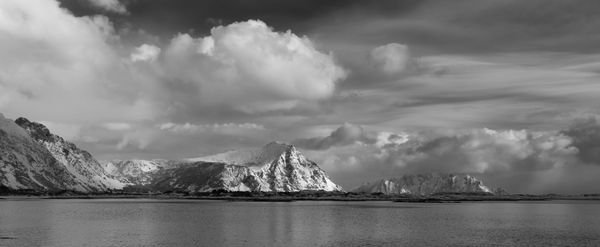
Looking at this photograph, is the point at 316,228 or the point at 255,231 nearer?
the point at 255,231

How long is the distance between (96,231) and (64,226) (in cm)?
1732

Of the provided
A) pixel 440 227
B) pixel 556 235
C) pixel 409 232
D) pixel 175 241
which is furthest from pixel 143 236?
pixel 556 235

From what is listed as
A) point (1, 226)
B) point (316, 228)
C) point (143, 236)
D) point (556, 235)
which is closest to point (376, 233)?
point (316, 228)

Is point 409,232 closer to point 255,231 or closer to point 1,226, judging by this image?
point 255,231

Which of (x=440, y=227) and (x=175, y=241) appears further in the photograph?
(x=440, y=227)

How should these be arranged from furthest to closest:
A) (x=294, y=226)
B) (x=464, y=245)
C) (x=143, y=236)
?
(x=294, y=226)
(x=143, y=236)
(x=464, y=245)

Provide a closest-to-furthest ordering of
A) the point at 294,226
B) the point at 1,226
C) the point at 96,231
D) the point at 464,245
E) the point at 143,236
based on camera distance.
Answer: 1. the point at 464,245
2. the point at 143,236
3. the point at 96,231
4. the point at 1,226
5. the point at 294,226

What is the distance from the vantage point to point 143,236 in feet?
403

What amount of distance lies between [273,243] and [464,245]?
35.4m

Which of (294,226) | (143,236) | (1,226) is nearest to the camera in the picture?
(143,236)

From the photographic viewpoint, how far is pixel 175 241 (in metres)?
114

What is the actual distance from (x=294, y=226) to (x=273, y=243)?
40015mm

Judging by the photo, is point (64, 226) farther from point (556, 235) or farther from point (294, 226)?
point (556, 235)

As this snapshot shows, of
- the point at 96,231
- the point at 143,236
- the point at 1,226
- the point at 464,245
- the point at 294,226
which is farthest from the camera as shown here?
the point at 294,226
